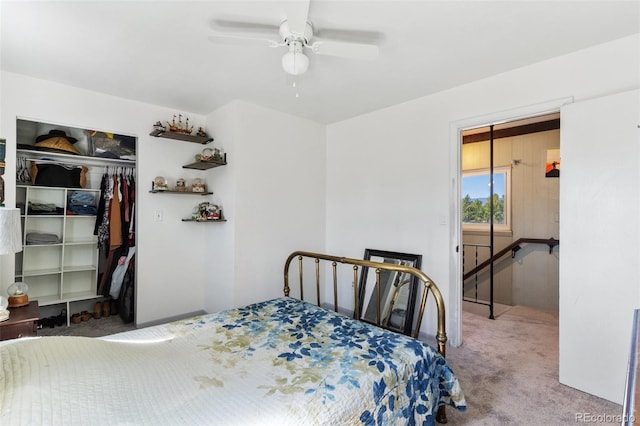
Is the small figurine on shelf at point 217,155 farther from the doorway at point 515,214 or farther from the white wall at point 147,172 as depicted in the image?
the doorway at point 515,214

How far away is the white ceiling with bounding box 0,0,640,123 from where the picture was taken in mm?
1692

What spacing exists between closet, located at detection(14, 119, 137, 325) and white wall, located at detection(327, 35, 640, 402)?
234 centimetres

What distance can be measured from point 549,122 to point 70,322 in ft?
20.8

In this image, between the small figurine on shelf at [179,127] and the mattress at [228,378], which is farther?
the small figurine on shelf at [179,127]

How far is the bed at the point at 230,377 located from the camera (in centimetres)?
103

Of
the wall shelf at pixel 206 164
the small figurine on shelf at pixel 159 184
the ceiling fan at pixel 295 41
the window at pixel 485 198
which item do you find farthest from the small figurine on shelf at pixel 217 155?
the window at pixel 485 198

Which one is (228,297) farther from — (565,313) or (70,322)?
(565,313)

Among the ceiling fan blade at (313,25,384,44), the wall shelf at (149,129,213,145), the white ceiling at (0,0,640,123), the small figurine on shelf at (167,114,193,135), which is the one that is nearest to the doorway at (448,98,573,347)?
the white ceiling at (0,0,640,123)

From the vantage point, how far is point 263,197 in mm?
3266

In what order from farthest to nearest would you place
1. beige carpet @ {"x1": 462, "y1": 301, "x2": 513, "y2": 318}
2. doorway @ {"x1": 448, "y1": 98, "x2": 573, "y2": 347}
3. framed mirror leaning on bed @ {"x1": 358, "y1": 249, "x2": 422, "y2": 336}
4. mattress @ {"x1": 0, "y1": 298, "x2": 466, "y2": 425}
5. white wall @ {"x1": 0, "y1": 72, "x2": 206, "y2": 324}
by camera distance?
beige carpet @ {"x1": 462, "y1": 301, "x2": 513, "y2": 318} < framed mirror leaning on bed @ {"x1": 358, "y1": 249, "x2": 422, "y2": 336} < doorway @ {"x1": 448, "y1": 98, "x2": 573, "y2": 347} < white wall @ {"x1": 0, "y1": 72, "x2": 206, "y2": 324} < mattress @ {"x1": 0, "y1": 298, "x2": 466, "y2": 425}

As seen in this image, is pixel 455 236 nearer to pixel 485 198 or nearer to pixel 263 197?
pixel 263 197

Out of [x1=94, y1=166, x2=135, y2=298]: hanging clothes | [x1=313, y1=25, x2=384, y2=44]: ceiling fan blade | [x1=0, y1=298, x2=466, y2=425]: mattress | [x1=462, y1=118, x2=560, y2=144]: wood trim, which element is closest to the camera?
[x1=0, y1=298, x2=466, y2=425]: mattress

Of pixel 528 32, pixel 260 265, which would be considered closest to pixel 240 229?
pixel 260 265

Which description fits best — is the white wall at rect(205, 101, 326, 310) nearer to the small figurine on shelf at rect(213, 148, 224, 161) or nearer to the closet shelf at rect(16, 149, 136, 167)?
the small figurine on shelf at rect(213, 148, 224, 161)
